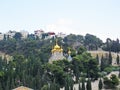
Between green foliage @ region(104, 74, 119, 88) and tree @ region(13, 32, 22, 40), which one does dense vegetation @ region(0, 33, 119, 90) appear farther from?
tree @ region(13, 32, 22, 40)

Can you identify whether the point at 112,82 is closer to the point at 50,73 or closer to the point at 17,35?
the point at 50,73

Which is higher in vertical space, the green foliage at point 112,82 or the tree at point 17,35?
the tree at point 17,35

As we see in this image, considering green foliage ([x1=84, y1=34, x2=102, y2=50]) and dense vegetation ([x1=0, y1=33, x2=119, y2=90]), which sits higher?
green foliage ([x1=84, y1=34, x2=102, y2=50])

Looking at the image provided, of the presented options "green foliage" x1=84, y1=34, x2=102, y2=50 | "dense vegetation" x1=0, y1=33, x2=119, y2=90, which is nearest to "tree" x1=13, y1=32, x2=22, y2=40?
"green foliage" x1=84, y1=34, x2=102, y2=50

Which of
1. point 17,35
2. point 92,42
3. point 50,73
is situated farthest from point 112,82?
point 17,35

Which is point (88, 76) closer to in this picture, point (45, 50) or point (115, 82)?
point (115, 82)

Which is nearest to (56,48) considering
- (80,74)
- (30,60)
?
(30,60)

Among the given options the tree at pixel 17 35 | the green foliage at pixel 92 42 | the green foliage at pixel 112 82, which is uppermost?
the tree at pixel 17 35

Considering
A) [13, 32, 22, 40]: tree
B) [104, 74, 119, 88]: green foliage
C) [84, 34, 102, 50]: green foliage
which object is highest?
[13, 32, 22, 40]: tree

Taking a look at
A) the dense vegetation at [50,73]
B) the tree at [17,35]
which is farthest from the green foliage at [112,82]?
the tree at [17,35]

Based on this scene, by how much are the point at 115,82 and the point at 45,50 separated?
126 ft

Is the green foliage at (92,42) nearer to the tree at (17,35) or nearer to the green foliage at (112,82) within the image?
the tree at (17,35)

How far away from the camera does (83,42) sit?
11850 centimetres

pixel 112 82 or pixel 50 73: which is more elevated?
pixel 50 73
